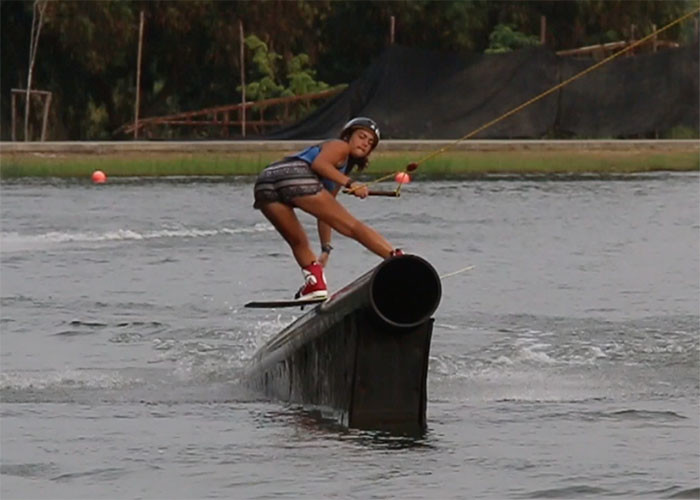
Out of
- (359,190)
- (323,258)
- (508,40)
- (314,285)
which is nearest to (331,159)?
(359,190)

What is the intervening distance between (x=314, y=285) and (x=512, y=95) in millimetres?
29441

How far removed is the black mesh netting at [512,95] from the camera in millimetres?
44562

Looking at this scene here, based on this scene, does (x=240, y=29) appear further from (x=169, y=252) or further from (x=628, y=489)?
(x=628, y=489)

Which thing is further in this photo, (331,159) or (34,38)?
(34,38)

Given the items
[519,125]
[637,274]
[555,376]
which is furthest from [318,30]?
[555,376]

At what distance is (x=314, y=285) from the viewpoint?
15680mm

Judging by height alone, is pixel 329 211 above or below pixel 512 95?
above

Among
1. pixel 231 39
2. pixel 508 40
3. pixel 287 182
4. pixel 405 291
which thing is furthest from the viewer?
pixel 231 39

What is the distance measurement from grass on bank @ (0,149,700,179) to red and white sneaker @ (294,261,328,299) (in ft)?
96.1

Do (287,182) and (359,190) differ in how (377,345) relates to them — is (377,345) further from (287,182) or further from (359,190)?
(287,182)

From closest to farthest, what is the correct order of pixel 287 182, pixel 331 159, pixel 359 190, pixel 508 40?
pixel 359 190
pixel 331 159
pixel 287 182
pixel 508 40

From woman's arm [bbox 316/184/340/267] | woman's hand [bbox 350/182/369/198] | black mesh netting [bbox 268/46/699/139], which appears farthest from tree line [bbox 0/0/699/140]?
woman's hand [bbox 350/182/369/198]

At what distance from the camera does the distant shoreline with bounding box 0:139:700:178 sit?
45.2 metres

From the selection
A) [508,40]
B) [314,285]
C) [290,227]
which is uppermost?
[508,40]
